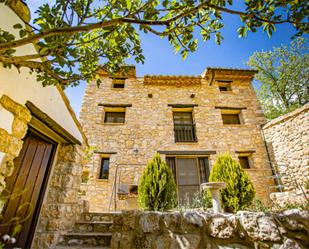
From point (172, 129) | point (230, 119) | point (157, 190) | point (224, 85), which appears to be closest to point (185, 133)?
point (172, 129)

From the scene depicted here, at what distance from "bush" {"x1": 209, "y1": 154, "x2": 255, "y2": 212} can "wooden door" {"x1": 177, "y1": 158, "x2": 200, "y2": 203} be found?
6.95ft

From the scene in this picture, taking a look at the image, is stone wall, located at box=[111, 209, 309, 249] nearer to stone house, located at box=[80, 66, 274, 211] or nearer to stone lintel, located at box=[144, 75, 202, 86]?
stone house, located at box=[80, 66, 274, 211]

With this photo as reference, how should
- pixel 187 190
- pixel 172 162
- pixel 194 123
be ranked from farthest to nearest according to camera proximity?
pixel 194 123 < pixel 172 162 < pixel 187 190

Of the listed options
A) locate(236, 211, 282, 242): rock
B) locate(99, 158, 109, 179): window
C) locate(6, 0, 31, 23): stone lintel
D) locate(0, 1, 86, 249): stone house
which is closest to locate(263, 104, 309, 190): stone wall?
locate(236, 211, 282, 242): rock

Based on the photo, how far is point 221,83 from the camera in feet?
27.3

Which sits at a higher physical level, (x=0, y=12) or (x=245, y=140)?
(x=245, y=140)

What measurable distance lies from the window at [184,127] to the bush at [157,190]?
3.36 meters

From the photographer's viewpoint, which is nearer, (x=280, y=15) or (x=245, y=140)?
(x=280, y=15)

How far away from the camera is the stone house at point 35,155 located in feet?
4.81

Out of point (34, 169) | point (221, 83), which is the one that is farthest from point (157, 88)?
point (34, 169)

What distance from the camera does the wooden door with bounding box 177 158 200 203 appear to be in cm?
595

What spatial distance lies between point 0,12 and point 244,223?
3.31 meters

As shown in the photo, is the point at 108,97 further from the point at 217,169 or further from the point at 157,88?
the point at 217,169

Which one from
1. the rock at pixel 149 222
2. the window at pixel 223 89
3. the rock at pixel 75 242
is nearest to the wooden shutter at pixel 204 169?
the window at pixel 223 89
